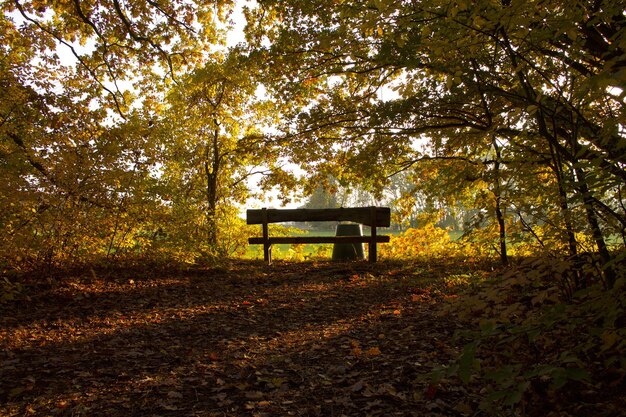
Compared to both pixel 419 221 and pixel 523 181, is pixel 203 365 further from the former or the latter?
pixel 419 221

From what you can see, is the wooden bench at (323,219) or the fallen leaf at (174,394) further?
the wooden bench at (323,219)

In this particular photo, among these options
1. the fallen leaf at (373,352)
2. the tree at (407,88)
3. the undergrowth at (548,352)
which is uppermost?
the tree at (407,88)

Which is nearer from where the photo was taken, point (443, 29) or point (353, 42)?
point (443, 29)

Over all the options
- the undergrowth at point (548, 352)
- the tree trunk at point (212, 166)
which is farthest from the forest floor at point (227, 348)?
the tree trunk at point (212, 166)

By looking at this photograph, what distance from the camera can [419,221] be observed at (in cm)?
988

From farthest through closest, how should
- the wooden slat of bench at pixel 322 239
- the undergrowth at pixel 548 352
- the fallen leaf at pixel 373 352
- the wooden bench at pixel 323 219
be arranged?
the wooden bench at pixel 323 219
the wooden slat of bench at pixel 322 239
the fallen leaf at pixel 373 352
the undergrowth at pixel 548 352

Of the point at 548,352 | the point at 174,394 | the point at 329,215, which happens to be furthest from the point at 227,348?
the point at 329,215

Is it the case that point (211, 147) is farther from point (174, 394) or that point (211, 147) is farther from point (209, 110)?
point (174, 394)

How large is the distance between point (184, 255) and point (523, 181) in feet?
21.4

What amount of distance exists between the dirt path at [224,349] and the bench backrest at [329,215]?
241 centimetres

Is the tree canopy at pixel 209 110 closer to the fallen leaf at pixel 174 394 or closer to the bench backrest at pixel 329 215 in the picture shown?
the bench backrest at pixel 329 215

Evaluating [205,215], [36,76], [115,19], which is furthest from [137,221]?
[115,19]

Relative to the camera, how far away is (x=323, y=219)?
33.9 feet

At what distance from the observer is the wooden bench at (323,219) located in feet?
32.4
